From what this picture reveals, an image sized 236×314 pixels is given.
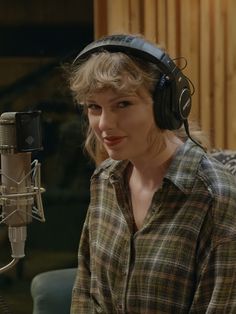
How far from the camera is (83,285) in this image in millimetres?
1561

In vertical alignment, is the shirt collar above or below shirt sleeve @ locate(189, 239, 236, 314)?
above

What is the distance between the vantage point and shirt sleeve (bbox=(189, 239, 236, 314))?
126 cm

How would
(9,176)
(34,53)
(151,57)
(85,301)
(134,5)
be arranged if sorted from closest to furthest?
1. (9,176)
2. (151,57)
3. (85,301)
4. (134,5)
5. (34,53)

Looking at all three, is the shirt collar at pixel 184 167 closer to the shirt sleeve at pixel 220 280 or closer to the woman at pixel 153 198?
the woman at pixel 153 198

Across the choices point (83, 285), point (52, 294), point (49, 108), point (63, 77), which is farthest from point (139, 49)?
point (49, 108)

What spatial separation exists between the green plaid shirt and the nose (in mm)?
185

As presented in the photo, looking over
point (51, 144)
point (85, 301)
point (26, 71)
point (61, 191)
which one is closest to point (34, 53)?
point (26, 71)

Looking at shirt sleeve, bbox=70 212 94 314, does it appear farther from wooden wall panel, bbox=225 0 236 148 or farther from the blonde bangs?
wooden wall panel, bbox=225 0 236 148

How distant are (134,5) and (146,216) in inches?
67.1

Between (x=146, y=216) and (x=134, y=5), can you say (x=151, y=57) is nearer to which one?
(x=146, y=216)

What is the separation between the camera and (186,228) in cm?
131

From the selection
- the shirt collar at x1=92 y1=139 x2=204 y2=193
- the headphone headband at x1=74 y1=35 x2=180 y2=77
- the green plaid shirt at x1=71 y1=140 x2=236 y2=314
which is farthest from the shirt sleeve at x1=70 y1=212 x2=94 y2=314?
the headphone headband at x1=74 y1=35 x2=180 y2=77

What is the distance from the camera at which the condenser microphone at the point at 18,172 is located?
3.65 feet

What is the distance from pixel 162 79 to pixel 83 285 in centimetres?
59
